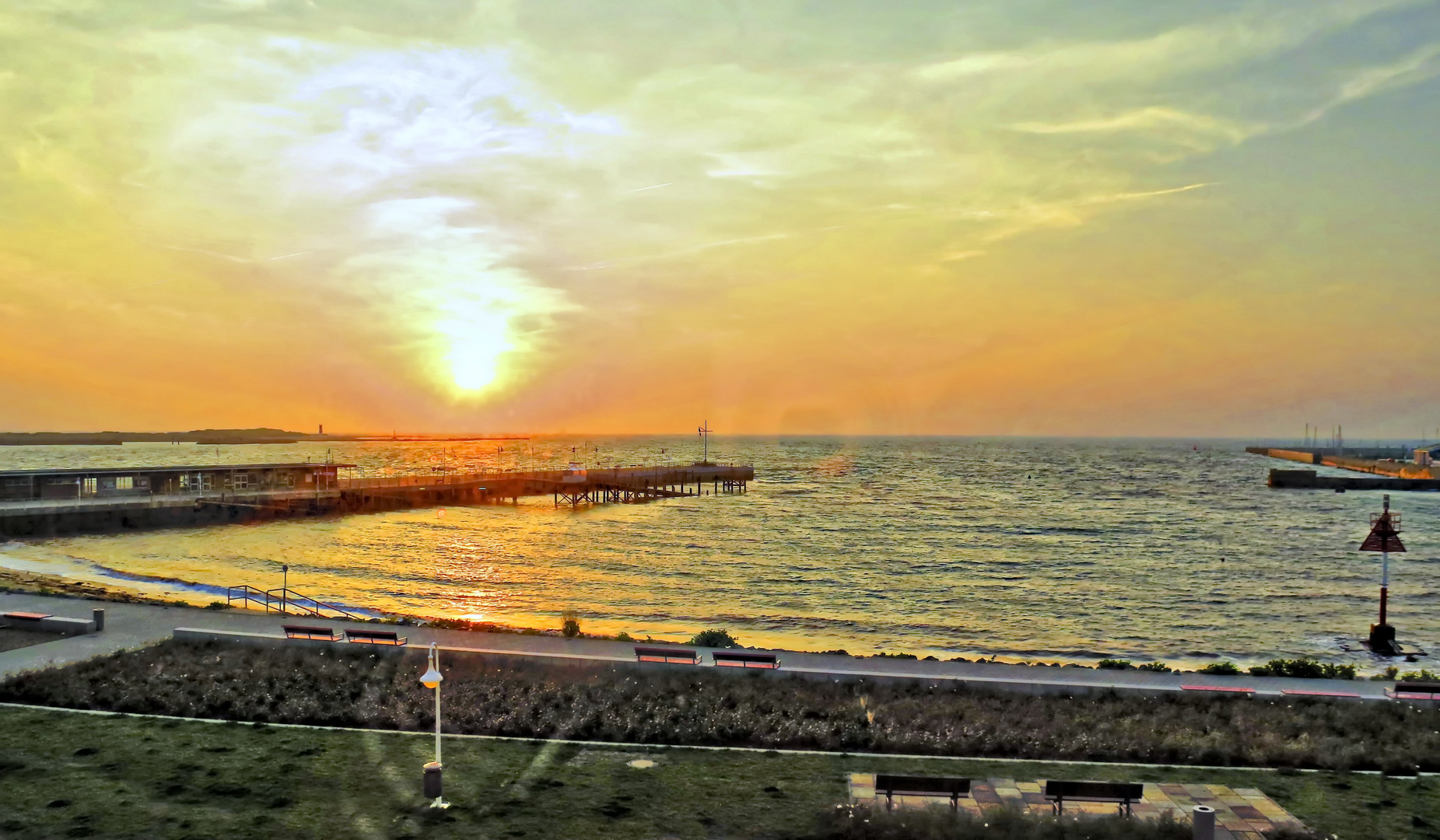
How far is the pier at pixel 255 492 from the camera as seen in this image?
6812cm

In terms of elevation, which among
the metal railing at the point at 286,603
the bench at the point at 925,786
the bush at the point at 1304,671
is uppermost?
the bench at the point at 925,786

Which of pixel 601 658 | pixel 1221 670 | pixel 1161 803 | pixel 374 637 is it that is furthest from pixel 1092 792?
pixel 374 637

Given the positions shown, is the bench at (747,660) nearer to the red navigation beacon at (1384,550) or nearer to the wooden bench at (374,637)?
the wooden bench at (374,637)

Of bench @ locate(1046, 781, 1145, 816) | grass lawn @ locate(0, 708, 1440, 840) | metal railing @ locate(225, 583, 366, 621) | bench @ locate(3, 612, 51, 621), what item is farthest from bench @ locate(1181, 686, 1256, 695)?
bench @ locate(3, 612, 51, 621)

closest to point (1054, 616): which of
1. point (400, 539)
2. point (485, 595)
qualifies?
point (485, 595)

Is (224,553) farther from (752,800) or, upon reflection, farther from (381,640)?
(752,800)

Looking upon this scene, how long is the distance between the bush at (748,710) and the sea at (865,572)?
1210 cm

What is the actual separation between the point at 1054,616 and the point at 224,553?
50977 mm

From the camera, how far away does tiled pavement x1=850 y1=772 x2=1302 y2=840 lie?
12.6m

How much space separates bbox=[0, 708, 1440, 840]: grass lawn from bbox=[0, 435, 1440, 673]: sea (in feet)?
51.9

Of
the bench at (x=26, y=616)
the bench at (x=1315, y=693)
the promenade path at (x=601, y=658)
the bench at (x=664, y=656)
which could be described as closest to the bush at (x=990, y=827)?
the promenade path at (x=601, y=658)

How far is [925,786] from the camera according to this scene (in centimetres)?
1299

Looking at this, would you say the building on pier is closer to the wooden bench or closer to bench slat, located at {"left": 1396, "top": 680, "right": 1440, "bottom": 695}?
the wooden bench

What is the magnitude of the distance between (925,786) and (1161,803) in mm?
3853
